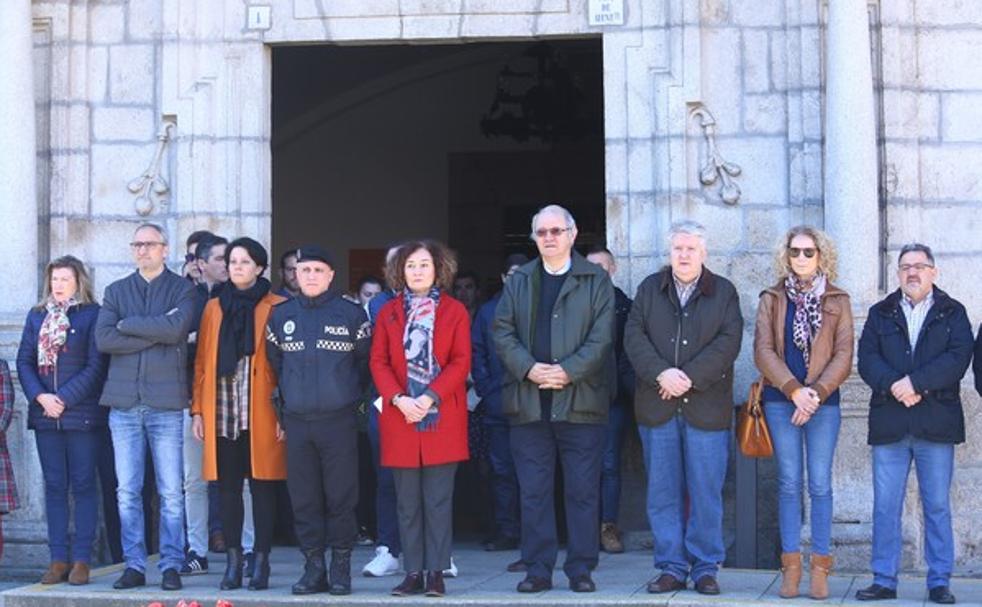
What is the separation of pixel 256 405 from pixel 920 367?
3.38 meters

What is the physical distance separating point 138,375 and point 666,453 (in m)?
2.81

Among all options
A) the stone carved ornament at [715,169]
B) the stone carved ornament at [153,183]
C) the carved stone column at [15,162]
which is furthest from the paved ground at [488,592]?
the stone carved ornament at [153,183]

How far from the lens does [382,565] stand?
973 cm

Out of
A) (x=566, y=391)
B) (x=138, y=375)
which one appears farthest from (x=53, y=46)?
(x=566, y=391)

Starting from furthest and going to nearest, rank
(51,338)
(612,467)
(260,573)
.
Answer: (612,467) < (51,338) < (260,573)

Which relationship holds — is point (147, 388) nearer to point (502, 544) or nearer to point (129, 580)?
point (129, 580)

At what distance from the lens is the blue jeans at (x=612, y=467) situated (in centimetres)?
1054

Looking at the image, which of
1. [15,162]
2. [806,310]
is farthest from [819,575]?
[15,162]

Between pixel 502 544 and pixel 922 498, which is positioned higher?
pixel 922 498

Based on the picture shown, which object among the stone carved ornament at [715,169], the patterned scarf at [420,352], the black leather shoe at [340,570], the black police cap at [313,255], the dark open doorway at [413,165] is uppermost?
the dark open doorway at [413,165]

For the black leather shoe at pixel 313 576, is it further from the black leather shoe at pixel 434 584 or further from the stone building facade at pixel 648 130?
the stone building facade at pixel 648 130

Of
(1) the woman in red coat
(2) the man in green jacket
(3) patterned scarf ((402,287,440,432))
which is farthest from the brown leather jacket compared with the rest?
(3) patterned scarf ((402,287,440,432))

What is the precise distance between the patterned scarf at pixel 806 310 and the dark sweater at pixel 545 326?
1.17 metres

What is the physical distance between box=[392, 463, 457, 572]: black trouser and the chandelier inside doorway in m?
6.41
